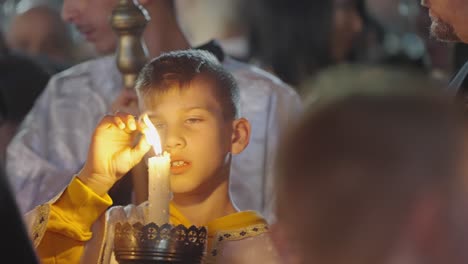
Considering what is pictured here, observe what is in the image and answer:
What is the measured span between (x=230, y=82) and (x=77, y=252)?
0.65 m

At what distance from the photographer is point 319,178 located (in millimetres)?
2498

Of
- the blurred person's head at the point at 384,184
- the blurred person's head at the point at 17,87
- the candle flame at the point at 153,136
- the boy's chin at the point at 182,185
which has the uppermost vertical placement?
the blurred person's head at the point at 384,184

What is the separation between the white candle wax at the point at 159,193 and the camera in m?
3.56

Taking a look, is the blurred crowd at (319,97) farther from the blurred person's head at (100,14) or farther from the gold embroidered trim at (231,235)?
the gold embroidered trim at (231,235)

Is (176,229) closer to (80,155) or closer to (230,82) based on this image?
(230,82)

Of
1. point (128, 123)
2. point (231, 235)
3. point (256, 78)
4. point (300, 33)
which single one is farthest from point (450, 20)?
point (300, 33)

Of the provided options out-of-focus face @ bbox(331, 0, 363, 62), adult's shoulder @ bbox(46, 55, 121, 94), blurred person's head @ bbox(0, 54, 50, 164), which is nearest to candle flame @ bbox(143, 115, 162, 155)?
adult's shoulder @ bbox(46, 55, 121, 94)

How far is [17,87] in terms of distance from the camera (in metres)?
6.86

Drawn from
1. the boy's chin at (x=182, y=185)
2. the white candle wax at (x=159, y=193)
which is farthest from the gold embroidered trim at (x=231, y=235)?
the white candle wax at (x=159, y=193)

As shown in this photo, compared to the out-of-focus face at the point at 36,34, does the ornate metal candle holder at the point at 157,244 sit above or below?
above

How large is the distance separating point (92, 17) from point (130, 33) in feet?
3.31

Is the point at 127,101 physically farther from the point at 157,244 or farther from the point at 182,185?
the point at 157,244

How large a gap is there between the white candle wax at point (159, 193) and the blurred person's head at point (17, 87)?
301 centimetres

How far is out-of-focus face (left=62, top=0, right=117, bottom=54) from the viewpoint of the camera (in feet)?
19.5
